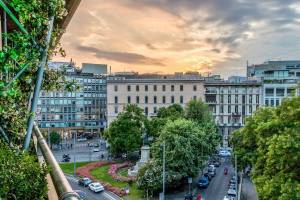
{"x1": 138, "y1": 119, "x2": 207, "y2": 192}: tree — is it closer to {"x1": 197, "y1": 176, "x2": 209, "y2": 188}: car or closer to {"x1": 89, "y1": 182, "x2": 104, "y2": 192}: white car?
{"x1": 197, "y1": 176, "x2": 209, "y2": 188}: car

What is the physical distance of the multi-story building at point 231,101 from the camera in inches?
2724

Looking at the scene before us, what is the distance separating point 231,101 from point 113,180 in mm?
35683

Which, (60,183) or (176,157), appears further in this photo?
(176,157)

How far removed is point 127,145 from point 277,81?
34.7 m

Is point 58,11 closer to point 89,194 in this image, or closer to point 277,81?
point 89,194

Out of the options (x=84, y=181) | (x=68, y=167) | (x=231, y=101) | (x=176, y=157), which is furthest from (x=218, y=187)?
(x=231, y=101)

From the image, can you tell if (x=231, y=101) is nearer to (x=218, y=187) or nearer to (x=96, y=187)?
(x=218, y=187)

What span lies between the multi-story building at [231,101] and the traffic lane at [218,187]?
20466 mm

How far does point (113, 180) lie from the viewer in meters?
40.7

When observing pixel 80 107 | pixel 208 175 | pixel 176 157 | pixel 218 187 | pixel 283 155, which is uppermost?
pixel 80 107

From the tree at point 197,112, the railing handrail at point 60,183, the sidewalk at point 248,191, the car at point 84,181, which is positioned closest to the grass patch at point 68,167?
the car at point 84,181

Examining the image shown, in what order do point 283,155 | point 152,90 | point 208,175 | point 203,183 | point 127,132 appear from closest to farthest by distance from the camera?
point 283,155 → point 203,183 → point 208,175 → point 127,132 → point 152,90

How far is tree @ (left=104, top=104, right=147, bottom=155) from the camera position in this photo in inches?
1939

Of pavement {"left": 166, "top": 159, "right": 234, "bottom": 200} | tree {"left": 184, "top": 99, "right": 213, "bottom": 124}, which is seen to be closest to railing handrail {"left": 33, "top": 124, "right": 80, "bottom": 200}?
pavement {"left": 166, "top": 159, "right": 234, "bottom": 200}
